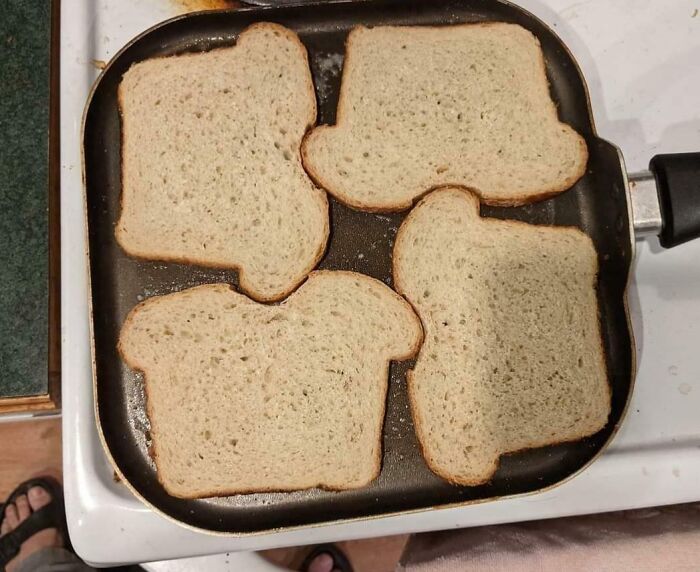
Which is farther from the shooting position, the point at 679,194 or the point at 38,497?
the point at 38,497

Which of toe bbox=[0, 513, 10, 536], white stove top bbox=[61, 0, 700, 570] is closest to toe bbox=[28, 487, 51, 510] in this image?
toe bbox=[0, 513, 10, 536]

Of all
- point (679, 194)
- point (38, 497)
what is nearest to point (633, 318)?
point (679, 194)

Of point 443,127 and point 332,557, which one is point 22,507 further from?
point 443,127

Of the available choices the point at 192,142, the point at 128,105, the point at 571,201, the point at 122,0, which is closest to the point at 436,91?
the point at 571,201

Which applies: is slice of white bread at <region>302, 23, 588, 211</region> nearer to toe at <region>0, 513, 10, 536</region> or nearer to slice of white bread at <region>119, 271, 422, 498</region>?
slice of white bread at <region>119, 271, 422, 498</region>

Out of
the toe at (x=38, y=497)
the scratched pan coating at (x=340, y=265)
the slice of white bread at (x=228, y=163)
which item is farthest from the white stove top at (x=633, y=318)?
the toe at (x=38, y=497)

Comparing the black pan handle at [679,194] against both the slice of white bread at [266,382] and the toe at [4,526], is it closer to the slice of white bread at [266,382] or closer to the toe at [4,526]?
the slice of white bread at [266,382]

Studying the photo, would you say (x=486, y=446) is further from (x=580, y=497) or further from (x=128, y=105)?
(x=128, y=105)
